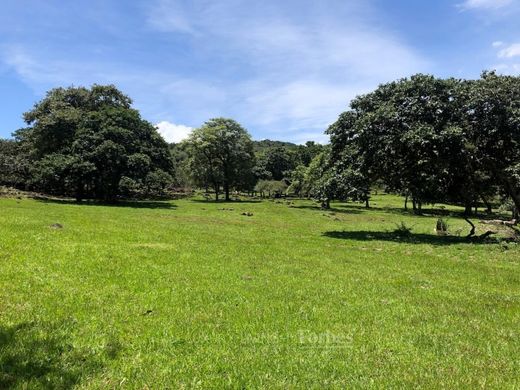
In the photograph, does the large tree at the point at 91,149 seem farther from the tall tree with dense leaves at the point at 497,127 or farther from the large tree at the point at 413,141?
the tall tree with dense leaves at the point at 497,127

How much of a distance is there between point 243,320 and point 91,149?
164ft

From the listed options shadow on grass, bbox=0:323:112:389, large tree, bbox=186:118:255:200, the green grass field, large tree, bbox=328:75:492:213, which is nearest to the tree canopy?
large tree, bbox=328:75:492:213

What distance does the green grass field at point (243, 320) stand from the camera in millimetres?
6406

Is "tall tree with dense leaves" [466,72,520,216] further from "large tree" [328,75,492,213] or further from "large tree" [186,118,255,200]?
"large tree" [186,118,255,200]

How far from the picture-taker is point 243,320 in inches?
352

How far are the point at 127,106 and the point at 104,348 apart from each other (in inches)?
2916

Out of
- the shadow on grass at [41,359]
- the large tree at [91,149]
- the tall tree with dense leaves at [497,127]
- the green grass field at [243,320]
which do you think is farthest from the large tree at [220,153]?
the shadow on grass at [41,359]

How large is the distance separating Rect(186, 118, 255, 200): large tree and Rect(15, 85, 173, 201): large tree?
13310 mm

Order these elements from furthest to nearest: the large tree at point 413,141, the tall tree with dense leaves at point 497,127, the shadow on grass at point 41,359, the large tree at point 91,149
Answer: the large tree at point 91,149 → the large tree at point 413,141 → the tall tree with dense leaves at point 497,127 → the shadow on grass at point 41,359

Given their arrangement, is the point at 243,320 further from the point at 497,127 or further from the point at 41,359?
the point at 497,127

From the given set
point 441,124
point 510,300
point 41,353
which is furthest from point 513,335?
point 441,124

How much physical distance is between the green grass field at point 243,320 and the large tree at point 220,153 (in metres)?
A: 65.7

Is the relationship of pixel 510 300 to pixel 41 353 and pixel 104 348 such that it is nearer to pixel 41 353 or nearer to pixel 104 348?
pixel 104 348

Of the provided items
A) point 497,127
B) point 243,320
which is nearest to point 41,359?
point 243,320
